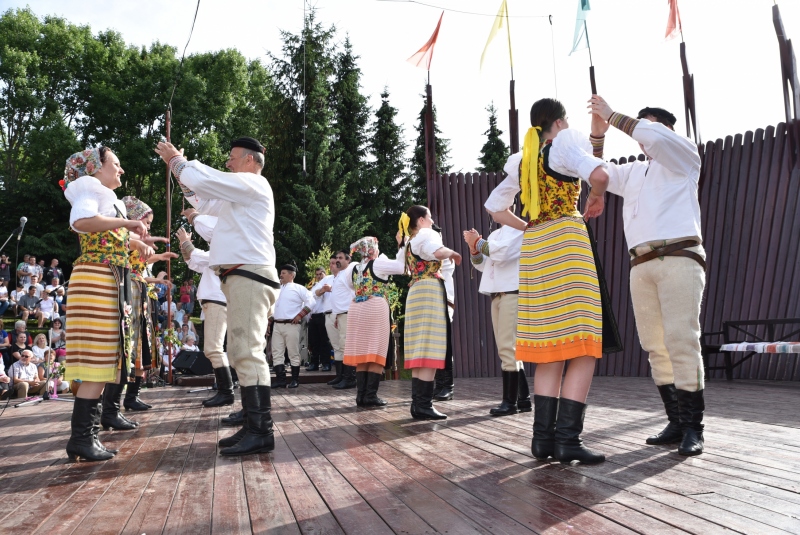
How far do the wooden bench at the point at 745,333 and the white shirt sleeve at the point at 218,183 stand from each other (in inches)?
216

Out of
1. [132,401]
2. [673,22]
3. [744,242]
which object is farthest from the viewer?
[673,22]

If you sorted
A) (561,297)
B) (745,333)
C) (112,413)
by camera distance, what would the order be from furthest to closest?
(745,333), (112,413), (561,297)

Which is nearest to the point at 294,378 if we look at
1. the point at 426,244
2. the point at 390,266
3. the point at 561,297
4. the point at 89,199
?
the point at 390,266

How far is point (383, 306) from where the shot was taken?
5953 mm

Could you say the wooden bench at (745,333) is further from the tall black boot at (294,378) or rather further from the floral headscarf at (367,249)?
the tall black boot at (294,378)

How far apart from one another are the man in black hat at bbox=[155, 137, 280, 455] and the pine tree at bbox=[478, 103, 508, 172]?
24.6 meters

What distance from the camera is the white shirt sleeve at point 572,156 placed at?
2.85 meters

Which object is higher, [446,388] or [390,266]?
[390,266]

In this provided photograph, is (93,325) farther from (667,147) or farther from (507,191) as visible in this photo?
(667,147)

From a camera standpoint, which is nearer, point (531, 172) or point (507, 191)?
point (531, 172)

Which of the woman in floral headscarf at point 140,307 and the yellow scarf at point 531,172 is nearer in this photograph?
the yellow scarf at point 531,172


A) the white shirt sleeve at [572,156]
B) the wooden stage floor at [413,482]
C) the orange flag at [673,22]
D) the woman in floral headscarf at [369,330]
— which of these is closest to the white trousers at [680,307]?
the wooden stage floor at [413,482]

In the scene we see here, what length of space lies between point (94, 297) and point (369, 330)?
272cm

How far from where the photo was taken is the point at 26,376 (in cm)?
892
